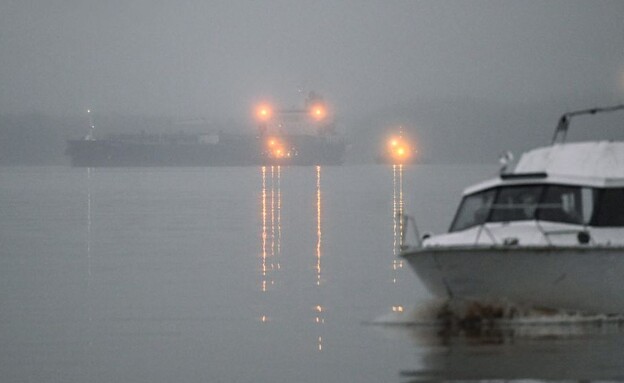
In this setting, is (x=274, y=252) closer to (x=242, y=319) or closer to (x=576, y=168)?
(x=242, y=319)

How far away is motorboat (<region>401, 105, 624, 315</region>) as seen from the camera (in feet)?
69.8

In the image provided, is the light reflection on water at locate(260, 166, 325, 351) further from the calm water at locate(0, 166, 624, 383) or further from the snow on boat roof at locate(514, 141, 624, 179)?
the snow on boat roof at locate(514, 141, 624, 179)

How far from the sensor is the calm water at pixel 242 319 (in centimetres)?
1939

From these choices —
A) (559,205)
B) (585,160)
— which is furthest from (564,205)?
(585,160)

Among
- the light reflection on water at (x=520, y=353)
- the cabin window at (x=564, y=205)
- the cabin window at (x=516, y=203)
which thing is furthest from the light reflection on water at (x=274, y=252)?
the cabin window at (x=564, y=205)

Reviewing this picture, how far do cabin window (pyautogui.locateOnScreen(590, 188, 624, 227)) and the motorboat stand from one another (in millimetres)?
15

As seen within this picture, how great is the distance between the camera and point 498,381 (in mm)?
18062

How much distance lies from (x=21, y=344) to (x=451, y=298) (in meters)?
6.35

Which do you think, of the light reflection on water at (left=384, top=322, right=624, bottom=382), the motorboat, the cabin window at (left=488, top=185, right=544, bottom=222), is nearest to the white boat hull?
the motorboat

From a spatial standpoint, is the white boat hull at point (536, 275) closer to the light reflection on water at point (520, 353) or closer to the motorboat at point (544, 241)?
the motorboat at point (544, 241)

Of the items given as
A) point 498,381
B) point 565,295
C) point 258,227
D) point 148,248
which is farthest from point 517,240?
point 258,227

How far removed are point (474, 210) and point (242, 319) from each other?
4.52 m

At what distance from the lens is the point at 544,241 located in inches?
855

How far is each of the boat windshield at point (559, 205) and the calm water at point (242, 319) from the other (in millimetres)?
1596
